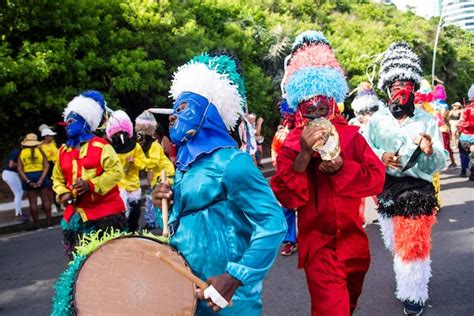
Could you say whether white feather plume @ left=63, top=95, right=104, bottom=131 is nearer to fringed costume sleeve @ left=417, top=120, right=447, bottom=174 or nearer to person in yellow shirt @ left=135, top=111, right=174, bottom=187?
person in yellow shirt @ left=135, top=111, right=174, bottom=187

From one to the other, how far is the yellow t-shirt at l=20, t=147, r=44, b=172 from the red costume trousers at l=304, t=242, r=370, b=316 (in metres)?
8.16

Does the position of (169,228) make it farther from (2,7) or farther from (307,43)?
(2,7)

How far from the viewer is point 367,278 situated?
5.62m

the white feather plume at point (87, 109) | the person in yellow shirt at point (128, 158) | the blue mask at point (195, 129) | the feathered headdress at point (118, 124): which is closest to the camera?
the blue mask at point (195, 129)

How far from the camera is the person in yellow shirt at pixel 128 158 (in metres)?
7.26

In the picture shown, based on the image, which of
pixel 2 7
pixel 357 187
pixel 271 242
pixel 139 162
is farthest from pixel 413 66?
pixel 2 7

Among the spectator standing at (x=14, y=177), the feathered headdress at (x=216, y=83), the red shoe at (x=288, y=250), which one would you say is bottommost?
the red shoe at (x=288, y=250)

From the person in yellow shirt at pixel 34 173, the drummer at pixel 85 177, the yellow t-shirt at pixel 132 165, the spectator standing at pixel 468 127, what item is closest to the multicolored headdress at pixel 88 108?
the drummer at pixel 85 177

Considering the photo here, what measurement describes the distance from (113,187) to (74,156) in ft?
1.50

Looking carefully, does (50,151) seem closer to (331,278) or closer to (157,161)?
(157,161)

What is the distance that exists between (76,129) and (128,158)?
2655mm

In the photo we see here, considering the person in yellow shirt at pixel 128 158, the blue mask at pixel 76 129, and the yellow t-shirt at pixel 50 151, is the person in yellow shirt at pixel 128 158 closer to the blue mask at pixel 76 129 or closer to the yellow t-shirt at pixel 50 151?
the blue mask at pixel 76 129

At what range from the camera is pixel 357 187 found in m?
3.26

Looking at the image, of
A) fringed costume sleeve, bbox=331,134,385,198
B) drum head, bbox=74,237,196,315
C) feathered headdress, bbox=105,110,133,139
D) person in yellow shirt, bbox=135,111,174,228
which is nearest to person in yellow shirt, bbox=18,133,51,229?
person in yellow shirt, bbox=135,111,174,228
